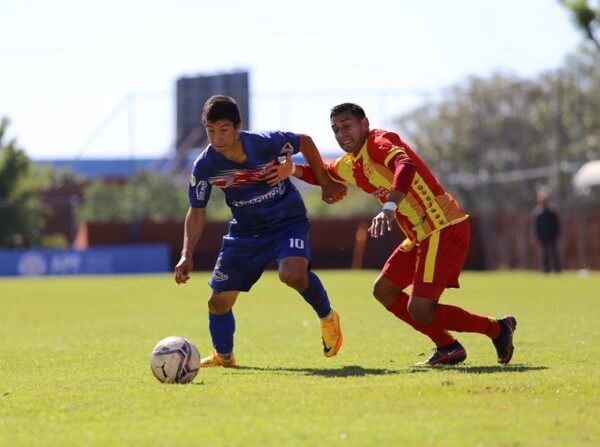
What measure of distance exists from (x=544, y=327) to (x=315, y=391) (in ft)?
22.3

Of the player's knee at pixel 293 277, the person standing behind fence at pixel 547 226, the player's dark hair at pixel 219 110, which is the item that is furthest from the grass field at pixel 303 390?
the person standing behind fence at pixel 547 226

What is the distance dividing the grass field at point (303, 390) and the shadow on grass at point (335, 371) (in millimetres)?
15

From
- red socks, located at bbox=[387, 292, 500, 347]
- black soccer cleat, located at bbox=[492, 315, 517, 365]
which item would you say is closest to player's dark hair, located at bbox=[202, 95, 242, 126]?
red socks, located at bbox=[387, 292, 500, 347]

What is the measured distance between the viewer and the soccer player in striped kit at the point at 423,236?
9.40 metres

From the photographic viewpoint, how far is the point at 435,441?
5.89 metres

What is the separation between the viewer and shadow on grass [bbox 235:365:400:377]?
888 cm

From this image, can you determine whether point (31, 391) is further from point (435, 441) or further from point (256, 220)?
point (435, 441)

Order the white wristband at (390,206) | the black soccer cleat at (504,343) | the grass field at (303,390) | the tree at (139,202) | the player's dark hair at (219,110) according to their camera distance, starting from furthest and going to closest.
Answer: the tree at (139,202) → the black soccer cleat at (504,343) → the player's dark hair at (219,110) → the white wristband at (390,206) → the grass field at (303,390)

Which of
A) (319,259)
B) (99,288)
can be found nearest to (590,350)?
(99,288)

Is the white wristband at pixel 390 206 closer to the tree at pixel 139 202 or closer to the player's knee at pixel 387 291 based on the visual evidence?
the player's knee at pixel 387 291

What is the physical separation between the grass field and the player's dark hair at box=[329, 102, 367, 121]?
1876 mm

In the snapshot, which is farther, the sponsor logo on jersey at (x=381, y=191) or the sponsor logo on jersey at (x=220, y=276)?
the sponsor logo on jersey at (x=220, y=276)

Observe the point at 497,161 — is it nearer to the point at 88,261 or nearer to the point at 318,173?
the point at 88,261

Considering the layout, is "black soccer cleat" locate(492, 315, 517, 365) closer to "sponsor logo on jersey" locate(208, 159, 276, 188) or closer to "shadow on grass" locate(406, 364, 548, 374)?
"shadow on grass" locate(406, 364, 548, 374)
